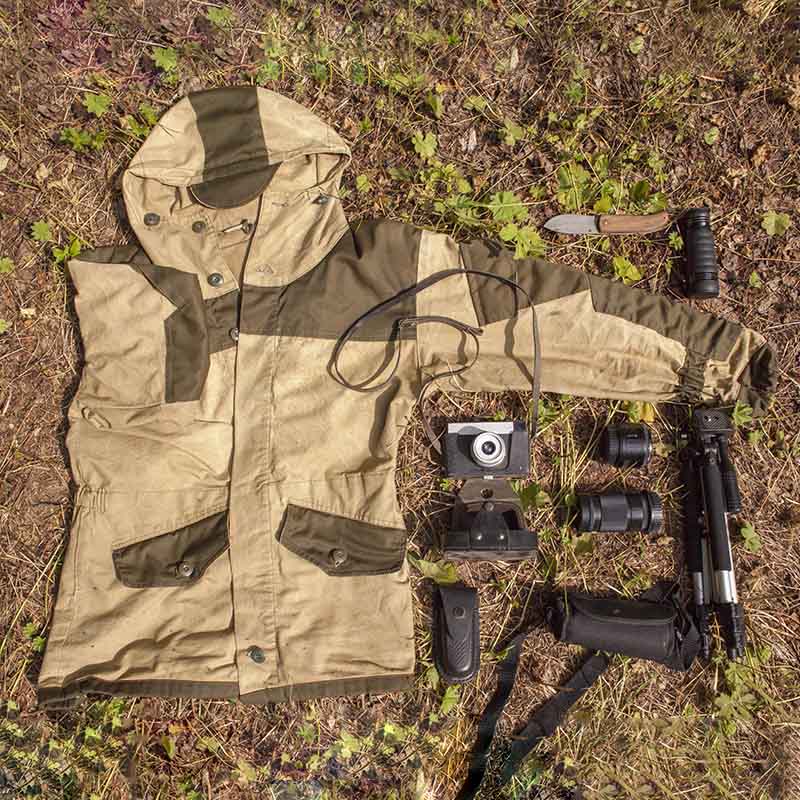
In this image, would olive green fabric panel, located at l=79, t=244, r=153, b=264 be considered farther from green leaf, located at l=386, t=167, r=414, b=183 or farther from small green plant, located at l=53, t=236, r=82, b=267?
green leaf, located at l=386, t=167, r=414, b=183

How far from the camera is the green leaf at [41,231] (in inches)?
150

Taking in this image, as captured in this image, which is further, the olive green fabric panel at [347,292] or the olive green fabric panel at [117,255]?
the olive green fabric panel at [117,255]

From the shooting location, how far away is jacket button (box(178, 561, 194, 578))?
327cm

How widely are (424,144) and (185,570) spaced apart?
2.83 meters

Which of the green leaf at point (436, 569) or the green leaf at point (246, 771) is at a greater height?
the green leaf at point (436, 569)

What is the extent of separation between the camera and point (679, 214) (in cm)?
400

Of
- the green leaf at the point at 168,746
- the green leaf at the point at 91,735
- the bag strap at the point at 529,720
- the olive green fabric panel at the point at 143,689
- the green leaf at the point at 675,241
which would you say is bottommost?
the green leaf at the point at 168,746

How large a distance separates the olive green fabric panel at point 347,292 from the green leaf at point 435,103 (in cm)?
105

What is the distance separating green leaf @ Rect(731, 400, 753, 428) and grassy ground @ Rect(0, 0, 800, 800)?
0.29 metres

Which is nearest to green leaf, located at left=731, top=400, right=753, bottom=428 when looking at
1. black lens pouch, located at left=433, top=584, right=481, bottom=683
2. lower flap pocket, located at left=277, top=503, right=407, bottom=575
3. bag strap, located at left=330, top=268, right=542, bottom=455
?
bag strap, located at left=330, top=268, right=542, bottom=455

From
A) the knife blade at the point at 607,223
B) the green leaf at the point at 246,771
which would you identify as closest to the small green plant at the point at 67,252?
the knife blade at the point at 607,223

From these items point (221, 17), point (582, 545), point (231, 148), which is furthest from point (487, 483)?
point (221, 17)

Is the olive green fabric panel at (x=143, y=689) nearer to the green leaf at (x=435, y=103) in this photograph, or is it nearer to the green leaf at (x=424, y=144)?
the green leaf at (x=424, y=144)

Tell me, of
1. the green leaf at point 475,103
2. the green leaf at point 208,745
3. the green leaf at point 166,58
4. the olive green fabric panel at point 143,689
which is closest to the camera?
the olive green fabric panel at point 143,689
